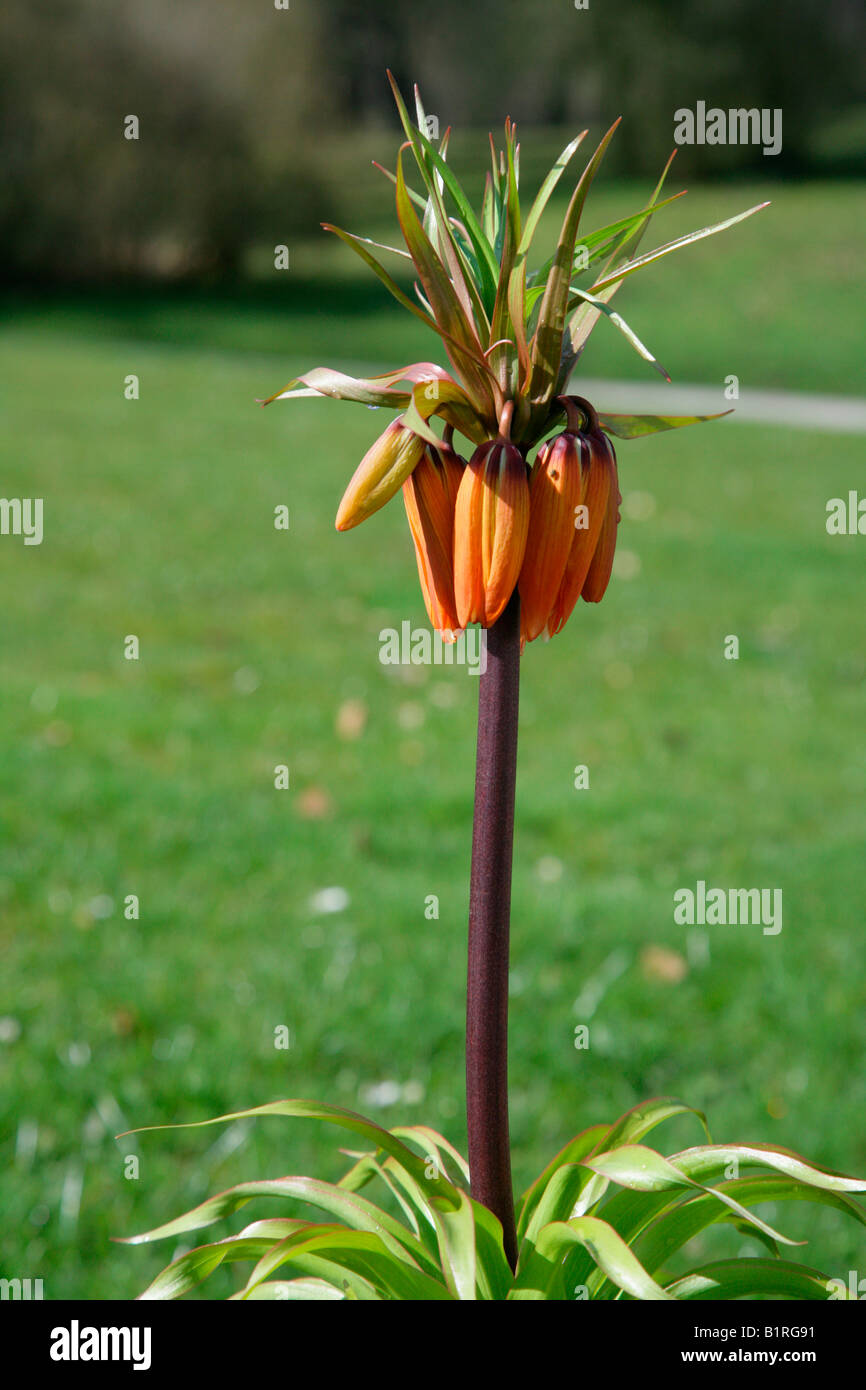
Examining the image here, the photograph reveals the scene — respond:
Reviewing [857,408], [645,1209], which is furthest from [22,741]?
[857,408]

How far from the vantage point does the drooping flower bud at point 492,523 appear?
944 mm

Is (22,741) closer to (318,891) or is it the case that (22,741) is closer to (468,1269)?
(318,891)

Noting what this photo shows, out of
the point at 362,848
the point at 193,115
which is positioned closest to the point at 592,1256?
the point at 362,848

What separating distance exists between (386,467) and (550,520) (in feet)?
0.41

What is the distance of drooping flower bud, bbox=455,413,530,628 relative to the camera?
3.10 ft

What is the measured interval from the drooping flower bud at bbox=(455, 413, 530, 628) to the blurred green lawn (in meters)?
1.48

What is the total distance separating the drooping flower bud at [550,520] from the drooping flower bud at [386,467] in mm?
92

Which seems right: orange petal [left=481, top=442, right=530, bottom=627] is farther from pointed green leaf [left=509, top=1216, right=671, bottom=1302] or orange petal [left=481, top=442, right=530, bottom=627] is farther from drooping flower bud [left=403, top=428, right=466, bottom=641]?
pointed green leaf [left=509, top=1216, right=671, bottom=1302]

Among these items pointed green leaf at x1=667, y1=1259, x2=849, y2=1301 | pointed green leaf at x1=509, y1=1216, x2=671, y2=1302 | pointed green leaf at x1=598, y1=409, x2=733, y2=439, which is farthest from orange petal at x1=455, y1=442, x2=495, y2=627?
pointed green leaf at x1=667, y1=1259, x2=849, y2=1301

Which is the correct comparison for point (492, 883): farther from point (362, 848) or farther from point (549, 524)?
point (362, 848)

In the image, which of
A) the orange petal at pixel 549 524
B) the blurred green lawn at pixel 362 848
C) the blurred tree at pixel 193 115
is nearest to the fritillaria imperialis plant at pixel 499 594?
the orange petal at pixel 549 524

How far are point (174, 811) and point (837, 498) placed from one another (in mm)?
5762

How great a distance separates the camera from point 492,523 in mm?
948
